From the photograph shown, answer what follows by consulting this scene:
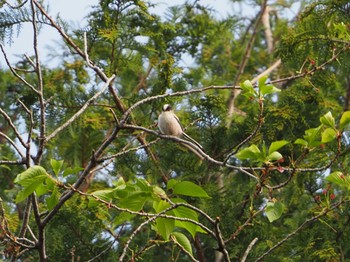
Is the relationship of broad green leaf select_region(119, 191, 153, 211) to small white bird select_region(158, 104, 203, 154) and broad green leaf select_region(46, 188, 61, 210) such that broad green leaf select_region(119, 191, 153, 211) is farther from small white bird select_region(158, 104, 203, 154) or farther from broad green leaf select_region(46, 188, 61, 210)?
small white bird select_region(158, 104, 203, 154)

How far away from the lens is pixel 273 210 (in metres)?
2.76

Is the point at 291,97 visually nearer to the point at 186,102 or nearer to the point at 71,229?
the point at 186,102

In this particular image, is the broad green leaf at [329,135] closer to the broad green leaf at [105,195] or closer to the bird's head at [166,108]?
the broad green leaf at [105,195]

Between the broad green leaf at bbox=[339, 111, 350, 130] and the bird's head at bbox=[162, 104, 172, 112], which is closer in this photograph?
the broad green leaf at bbox=[339, 111, 350, 130]

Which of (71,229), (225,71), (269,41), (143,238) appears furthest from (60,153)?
(269,41)

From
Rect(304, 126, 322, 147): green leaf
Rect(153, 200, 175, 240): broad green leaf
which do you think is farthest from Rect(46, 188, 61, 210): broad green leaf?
Rect(304, 126, 322, 147): green leaf

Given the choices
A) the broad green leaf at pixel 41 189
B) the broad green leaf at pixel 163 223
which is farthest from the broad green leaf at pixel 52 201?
the broad green leaf at pixel 163 223

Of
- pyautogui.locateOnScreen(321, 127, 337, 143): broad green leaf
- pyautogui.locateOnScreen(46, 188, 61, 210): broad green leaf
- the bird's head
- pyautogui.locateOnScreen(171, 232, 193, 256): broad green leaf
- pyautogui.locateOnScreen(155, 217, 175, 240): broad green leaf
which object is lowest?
pyautogui.locateOnScreen(171, 232, 193, 256): broad green leaf

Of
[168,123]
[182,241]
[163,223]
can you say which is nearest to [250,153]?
[163,223]

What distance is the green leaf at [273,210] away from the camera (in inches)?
107

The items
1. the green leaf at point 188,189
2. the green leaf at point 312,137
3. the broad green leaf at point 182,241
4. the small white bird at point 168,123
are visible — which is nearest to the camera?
the green leaf at point 188,189

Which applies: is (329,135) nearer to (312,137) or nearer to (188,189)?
(312,137)

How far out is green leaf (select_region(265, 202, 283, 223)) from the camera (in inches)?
107

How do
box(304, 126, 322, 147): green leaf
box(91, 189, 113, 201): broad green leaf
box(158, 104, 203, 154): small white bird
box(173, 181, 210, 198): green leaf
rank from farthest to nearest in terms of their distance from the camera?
box(158, 104, 203, 154): small white bird → box(91, 189, 113, 201): broad green leaf → box(304, 126, 322, 147): green leaf → box(173, 181, 210, 198): green leaf
